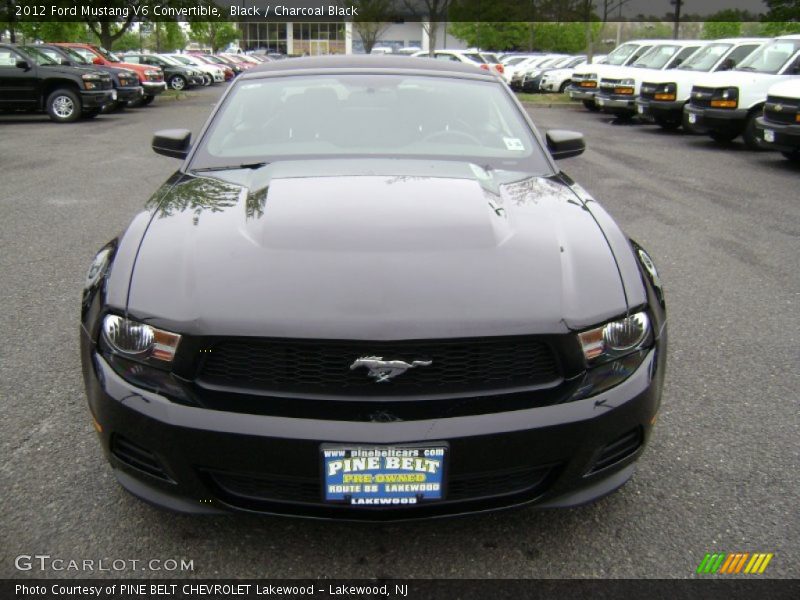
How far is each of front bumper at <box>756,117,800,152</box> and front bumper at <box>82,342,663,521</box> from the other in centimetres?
947

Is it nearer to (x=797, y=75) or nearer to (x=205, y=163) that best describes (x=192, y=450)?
(x=205, y=163)

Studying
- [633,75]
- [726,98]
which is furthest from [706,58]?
[726,98]

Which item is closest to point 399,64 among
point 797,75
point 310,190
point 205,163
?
point 205,163

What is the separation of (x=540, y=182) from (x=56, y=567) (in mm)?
2230

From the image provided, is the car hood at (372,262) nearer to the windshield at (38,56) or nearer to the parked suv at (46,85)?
the parked suv at (46,85)

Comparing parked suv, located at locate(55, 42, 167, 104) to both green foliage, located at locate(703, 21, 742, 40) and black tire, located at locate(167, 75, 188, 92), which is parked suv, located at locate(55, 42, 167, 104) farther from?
green foliage, located at locate(703, 21, 742, 40)

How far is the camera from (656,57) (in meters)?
17.7

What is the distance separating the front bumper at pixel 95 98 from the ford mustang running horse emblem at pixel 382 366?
54.5 ft

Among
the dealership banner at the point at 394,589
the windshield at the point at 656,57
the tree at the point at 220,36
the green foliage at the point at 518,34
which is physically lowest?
the dealership banner at the point at 394,589

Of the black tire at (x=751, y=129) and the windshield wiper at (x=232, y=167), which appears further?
the black tire at (x=751, y=129)

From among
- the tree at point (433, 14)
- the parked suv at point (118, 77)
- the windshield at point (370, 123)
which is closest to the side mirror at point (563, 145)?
the windshield at point (370, 123)

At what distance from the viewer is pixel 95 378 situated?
218cm

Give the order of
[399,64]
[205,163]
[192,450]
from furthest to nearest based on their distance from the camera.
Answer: [399,64]
[205,163]
[192,450]

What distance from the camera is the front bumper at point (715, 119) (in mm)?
12391
